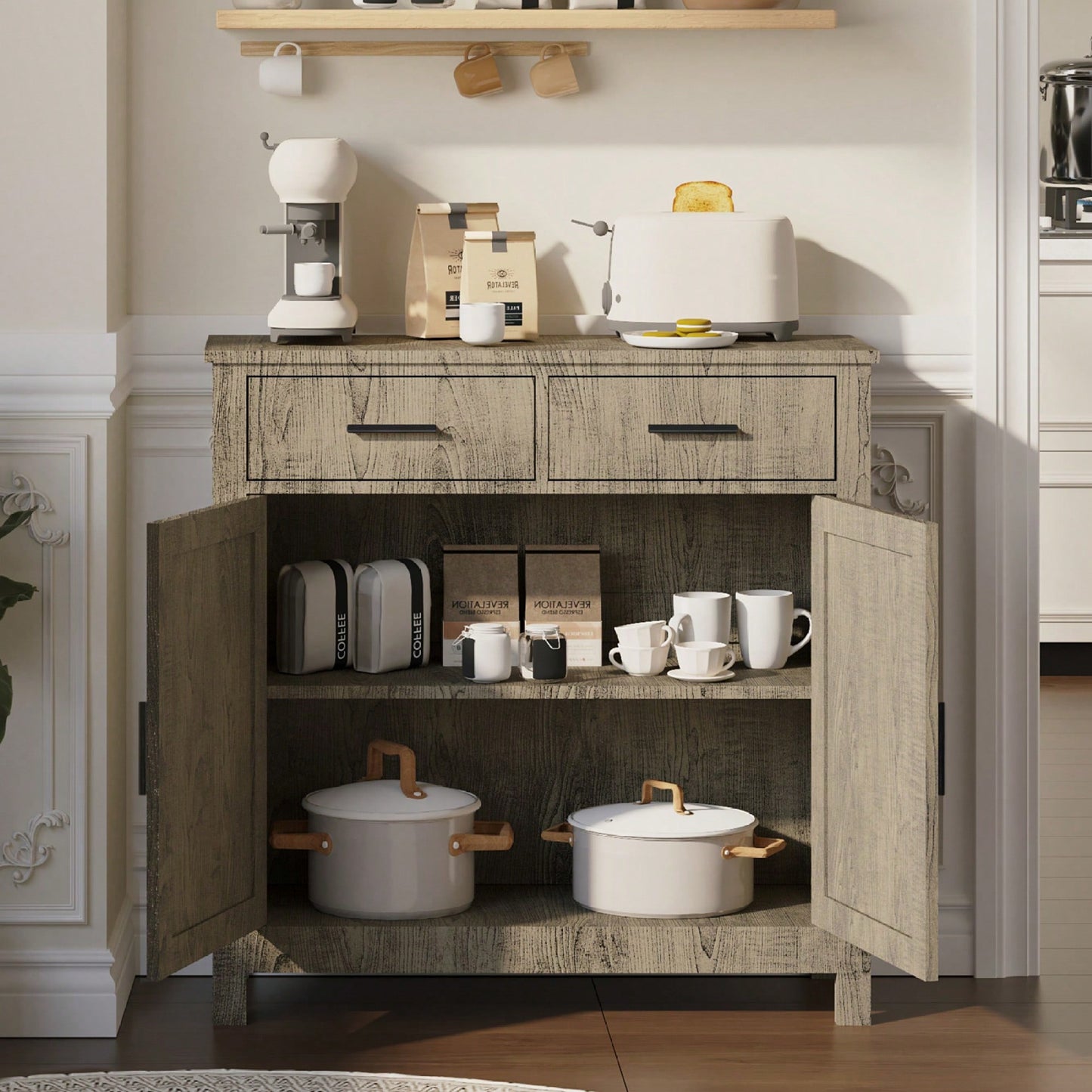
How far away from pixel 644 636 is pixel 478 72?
1052 mm

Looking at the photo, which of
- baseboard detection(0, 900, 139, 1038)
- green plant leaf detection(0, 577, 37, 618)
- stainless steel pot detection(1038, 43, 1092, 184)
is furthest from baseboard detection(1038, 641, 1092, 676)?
green plant leaf detection(0, 577, 37, 618)

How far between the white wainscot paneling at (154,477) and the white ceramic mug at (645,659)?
2.71 ft

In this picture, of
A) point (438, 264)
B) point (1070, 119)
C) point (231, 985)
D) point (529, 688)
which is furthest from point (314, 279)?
point (1070, 119)

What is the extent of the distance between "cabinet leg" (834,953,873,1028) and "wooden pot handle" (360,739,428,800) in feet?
2.58

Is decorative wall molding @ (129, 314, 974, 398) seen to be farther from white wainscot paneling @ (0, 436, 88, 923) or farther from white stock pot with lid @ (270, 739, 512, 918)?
white stock pot with lid @ (270, 739, 512, 918)

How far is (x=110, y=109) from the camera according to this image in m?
2.55

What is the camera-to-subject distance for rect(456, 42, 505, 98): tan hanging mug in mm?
2676

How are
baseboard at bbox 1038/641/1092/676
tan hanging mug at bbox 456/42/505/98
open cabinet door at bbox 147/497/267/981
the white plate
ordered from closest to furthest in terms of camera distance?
open cabinet door at bbox 147/497/267/981 → the white plate → tan hanging mug at bbox 456/42/505/98 → baseboard at bbox 1038/641/1092/676

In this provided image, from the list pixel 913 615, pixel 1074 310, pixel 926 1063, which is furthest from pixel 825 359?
pixel 1074 310

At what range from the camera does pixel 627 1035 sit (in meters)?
Answer: 2.52

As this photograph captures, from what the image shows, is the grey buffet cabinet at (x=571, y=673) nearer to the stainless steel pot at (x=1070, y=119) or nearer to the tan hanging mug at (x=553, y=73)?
the tan hanging mug at (x=553, y=73)

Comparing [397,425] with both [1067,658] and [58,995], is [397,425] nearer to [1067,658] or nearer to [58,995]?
[58,995]

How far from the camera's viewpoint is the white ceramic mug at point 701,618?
2.62m

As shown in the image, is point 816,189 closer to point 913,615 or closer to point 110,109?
point 913,615
